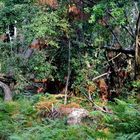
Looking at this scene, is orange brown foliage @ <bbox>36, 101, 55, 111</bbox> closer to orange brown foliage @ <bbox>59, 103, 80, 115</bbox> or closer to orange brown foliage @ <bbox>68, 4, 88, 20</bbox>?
orange brown foliage @ <bbox>59, 103, 80, 115</bbox>

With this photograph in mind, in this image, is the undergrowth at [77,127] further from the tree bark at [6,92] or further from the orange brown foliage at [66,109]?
the tree bark at [6,92]

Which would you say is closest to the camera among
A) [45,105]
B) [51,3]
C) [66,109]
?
[66,109]

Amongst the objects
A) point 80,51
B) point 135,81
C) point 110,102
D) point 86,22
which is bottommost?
point 110,102

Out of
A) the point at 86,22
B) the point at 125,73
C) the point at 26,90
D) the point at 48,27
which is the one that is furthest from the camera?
the point at 26,90

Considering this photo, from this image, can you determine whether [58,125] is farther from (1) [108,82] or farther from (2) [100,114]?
(1) [108,82]

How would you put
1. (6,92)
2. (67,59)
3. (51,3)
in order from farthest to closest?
(6,92)
(67,59)
(51,3)

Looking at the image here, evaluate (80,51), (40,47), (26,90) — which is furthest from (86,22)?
(26,90)

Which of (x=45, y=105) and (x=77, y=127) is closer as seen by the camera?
(x=77, y=127)

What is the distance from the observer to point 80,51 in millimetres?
12242

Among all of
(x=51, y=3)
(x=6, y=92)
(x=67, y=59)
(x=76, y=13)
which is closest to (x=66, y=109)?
(x=67, y=59)

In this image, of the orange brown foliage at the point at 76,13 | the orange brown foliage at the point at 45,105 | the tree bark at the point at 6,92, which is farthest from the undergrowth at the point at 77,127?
the orange brown foliage at the point at 76,13

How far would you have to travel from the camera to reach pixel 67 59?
484 inches

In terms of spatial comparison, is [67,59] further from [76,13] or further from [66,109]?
[66,109]

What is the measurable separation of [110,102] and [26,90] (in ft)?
11.4
